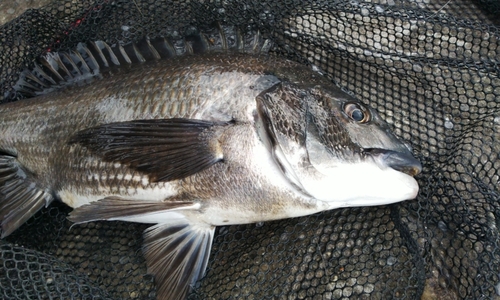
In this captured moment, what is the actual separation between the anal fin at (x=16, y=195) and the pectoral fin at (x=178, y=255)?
0.71 meters

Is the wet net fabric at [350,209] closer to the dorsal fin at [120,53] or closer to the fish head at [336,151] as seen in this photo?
the dorsal fin at [120,53]

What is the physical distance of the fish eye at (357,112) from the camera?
6.00 feet

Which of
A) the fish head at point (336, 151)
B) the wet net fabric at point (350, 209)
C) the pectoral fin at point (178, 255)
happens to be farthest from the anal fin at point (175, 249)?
the fish head at point (336, 151)

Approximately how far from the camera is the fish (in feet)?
5.75

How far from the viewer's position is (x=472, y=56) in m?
2.62

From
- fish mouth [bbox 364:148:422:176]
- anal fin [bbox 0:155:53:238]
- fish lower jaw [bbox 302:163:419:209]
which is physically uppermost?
fish mouth [bbox 364:148:422:176]

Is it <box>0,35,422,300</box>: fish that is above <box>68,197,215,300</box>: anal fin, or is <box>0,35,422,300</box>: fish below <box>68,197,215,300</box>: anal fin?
above

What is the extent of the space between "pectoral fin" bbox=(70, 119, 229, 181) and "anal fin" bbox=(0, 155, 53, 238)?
72 cm

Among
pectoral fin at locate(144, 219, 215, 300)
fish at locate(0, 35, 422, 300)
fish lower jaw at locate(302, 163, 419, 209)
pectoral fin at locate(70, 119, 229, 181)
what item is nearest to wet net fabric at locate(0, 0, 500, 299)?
pectoral fin at locate(144, 219, 215, 300)

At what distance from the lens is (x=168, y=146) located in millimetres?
1846

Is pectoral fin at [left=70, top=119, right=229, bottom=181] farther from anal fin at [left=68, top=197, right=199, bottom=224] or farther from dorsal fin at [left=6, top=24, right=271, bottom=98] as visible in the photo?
dorsal fin at [left=6, top=24, right=271, bottom=98]

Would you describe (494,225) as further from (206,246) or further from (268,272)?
(206,246)

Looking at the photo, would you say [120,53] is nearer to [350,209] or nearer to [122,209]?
[122,209]

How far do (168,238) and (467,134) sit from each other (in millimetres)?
1777
